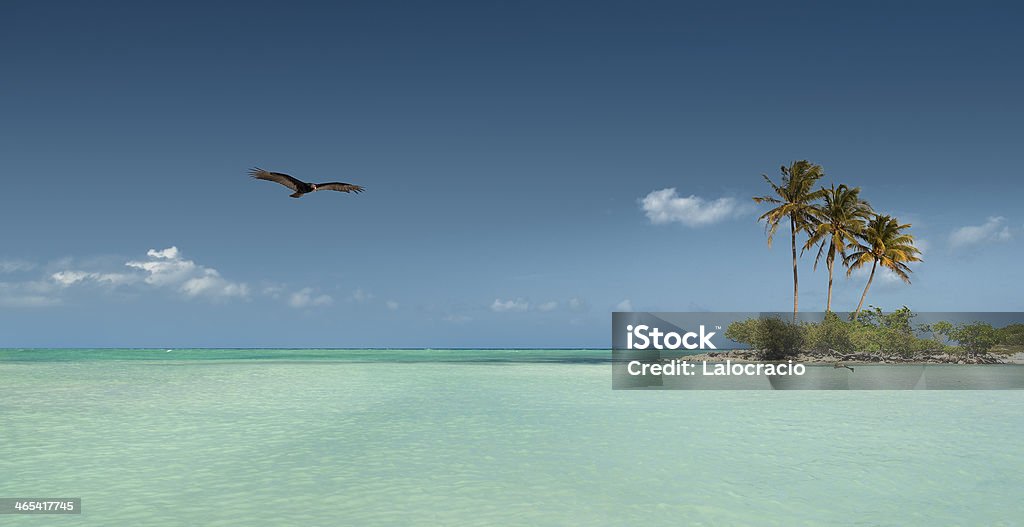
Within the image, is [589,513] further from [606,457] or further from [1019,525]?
[1019,525]

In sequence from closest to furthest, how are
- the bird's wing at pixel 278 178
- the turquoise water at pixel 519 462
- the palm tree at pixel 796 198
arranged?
the turquoise water at pixel 519 462
the bird's wing at pixel 278 178
the palm tree at pixel 796 198

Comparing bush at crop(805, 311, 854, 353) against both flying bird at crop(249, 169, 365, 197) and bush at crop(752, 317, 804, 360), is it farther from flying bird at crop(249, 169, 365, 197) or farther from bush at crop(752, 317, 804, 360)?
flying bird at crop(249, 169, 365, 197)

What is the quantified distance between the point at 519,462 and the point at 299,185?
9.34 meters

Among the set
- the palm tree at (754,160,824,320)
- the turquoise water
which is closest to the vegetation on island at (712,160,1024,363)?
the palm tree at (754,160,824,320)

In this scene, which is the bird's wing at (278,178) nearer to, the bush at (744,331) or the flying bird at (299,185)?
the flying bird at (299,185)

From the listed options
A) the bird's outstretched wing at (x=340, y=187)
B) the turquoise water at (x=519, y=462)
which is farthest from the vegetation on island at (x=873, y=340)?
the bird's outstretched wing at (x=340, y=187)

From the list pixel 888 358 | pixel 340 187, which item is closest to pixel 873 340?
pixel 888 358

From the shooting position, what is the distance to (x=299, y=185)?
16.9 m

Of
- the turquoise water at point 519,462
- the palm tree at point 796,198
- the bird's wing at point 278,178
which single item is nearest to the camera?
the turquoise water at point 519,462

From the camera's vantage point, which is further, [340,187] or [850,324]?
[850,324]

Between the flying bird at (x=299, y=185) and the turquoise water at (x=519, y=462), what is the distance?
561 centimetres

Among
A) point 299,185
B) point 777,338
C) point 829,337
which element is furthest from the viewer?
point 829,337

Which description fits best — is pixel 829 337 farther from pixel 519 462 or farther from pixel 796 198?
pixel 519 462

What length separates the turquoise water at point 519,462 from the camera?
810 centimetres
